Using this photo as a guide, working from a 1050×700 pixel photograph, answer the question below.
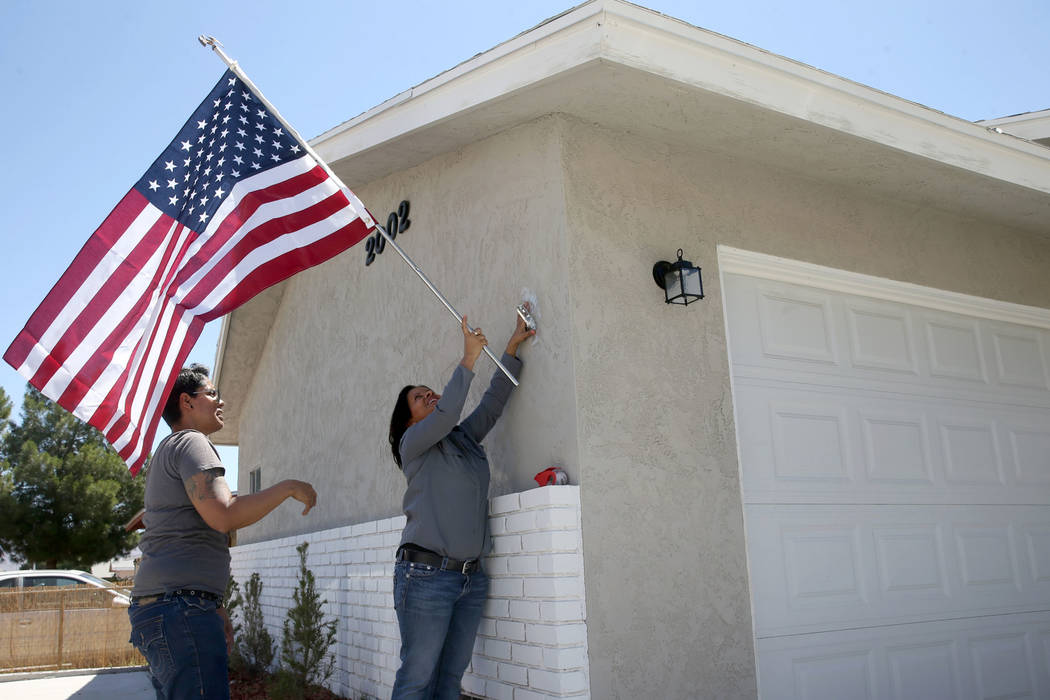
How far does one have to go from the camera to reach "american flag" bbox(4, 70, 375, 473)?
12.2 feet

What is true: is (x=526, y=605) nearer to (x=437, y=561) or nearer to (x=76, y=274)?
(x=437, y=561)

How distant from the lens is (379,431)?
598 cm

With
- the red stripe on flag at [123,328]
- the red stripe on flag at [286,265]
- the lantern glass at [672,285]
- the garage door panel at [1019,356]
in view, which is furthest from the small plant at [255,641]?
the garage door panel at [1019,356]

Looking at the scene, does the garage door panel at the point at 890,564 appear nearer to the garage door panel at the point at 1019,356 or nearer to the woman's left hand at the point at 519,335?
the garage door panel at the point at 1019,356

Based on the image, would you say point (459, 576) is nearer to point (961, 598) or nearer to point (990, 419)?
point (961, 598)

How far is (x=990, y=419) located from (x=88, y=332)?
214 inches

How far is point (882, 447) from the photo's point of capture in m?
5.09

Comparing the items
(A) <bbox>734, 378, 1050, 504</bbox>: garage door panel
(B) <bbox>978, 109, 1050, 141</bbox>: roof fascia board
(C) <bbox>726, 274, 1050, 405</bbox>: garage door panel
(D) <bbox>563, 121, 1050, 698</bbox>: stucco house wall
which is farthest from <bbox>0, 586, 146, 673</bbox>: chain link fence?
(B) <bbox>978, 109, 1050, 141</bbox>: roof fascia board

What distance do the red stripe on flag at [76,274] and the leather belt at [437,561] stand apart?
1.88 m

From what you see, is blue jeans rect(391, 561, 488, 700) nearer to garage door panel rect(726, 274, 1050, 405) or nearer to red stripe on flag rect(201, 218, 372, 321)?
red stripe on flag rect(201, 218, 372, 321)

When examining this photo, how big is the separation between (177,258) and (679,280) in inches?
94.3

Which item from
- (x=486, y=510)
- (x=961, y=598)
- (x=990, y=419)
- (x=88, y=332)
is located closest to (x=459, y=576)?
(x=486, y=510)

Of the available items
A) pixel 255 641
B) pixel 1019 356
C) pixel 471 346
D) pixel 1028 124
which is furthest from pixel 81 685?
pixel 1028 124

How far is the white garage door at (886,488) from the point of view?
454cm
